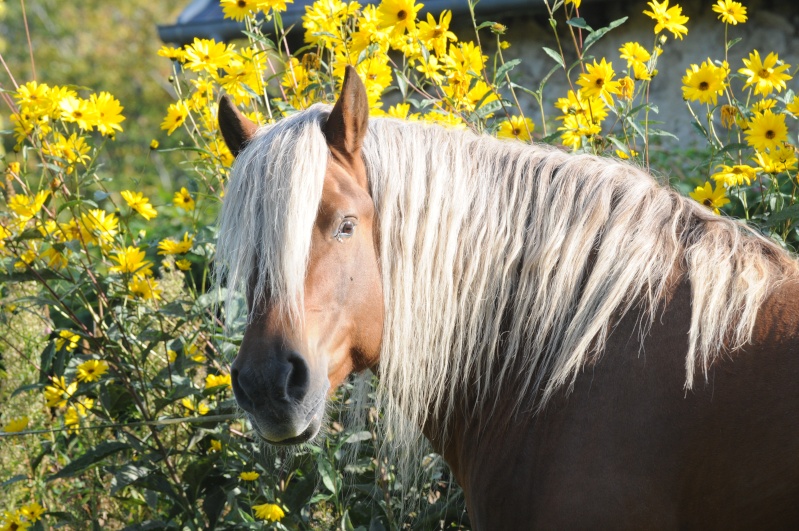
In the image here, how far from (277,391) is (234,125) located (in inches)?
28.8

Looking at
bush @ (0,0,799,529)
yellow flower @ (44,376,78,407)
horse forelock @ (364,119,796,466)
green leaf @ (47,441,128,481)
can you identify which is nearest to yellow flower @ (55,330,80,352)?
bush @ (0,0,799,529)

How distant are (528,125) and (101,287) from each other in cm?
159

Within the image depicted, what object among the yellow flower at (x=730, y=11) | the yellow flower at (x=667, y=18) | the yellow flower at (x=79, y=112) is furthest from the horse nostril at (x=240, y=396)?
the yellow flower at (x=730, y=11)

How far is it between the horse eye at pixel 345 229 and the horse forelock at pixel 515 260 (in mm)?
104

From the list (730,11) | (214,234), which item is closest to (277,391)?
(214,234)

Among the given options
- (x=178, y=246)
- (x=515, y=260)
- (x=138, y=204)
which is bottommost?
(x=178, y=246)

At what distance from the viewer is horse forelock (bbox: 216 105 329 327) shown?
5.97ft

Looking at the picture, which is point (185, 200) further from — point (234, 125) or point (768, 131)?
point (768, 131)

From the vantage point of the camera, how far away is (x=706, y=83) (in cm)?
265

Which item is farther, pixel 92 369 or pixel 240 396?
pixel 92 369

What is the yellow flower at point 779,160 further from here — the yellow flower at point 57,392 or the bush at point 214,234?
the yellow flower at point 57,392

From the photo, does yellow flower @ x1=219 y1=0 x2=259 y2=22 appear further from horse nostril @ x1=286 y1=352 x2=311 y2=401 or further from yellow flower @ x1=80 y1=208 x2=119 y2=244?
horse nostril @ x1=286 y1=352 x2=311 y2=401

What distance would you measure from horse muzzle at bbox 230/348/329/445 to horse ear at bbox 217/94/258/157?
0.61 meters

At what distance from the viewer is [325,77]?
3.06 meters
